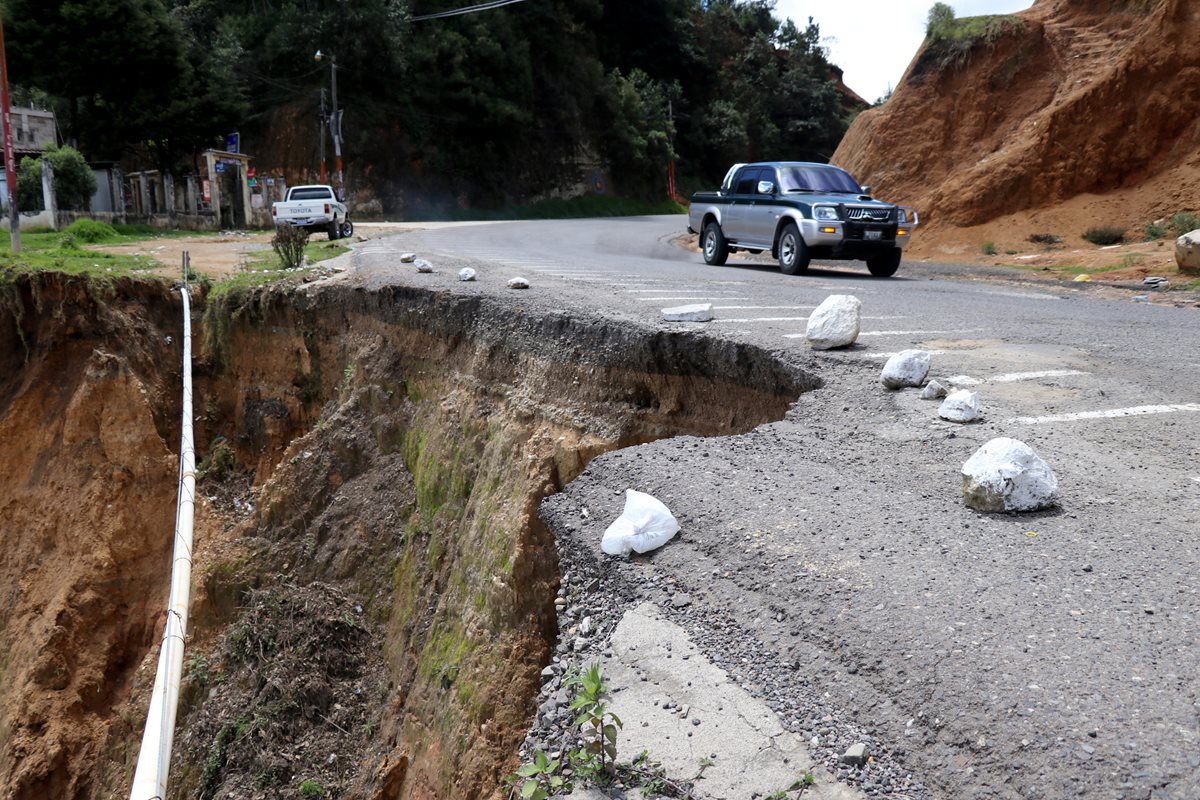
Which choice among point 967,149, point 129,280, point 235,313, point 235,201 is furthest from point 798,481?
point 235,201

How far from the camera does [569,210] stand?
174ft

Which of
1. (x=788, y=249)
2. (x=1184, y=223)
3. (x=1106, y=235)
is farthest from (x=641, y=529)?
(x=1106, y=235)

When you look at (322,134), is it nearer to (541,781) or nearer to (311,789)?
(311,789)

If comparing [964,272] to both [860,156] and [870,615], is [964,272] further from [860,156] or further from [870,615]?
[870,615]

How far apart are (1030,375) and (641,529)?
327cm

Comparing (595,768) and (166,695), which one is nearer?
(166,695)

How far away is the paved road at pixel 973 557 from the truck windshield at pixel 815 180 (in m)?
8.77

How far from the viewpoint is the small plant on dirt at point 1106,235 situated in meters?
16.9

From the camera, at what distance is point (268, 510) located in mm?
10844

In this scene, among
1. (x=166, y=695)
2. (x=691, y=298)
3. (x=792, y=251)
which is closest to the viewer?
(x=166, y=695)

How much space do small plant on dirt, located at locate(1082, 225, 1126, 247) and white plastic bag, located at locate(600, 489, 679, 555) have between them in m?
15.8

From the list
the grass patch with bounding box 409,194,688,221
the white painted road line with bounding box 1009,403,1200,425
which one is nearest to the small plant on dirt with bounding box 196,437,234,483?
the white painted road line with bounding box 1009,403,1200,425

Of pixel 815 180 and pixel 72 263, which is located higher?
pixel 815 180

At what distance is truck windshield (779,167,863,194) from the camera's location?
1564 centimetres
